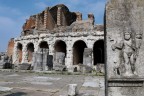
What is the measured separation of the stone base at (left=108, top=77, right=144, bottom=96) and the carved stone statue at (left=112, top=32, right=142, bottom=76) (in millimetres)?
141

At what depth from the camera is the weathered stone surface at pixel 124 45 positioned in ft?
15.1

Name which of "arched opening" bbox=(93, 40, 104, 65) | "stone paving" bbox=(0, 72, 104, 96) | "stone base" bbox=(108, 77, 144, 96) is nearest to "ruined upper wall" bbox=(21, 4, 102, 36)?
"arched opening" bbox=(93, 40, 104, 65)

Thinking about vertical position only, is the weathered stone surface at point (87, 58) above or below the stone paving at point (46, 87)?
above

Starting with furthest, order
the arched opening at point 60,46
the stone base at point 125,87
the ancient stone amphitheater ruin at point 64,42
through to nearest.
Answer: the arched opening at point 60,46
the ancient stone amphitheater ruin at point 64,42
the stone base at point 125,87

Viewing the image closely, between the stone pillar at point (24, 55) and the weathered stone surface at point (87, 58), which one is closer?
the weathered stone surface at point (87, 58)

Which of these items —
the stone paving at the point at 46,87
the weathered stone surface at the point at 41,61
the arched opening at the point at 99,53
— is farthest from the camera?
the arched opening at the point at 99,53

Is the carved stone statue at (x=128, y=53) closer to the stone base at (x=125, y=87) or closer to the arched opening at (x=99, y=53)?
the stone base at (x=125, y=87)

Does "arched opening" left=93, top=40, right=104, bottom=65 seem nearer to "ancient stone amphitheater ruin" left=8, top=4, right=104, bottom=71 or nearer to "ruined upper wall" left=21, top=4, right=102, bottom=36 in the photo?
"ancient stone amphitheater ruin" left=8, top=4, right=104, bottom=71

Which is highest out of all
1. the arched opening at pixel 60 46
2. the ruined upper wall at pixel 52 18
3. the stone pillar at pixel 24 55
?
the ruined upper wall at pixel 52 18

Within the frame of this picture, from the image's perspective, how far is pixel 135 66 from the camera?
183 inches

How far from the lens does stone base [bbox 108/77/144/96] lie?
4582 millimetres

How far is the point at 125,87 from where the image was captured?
4641 millimetres

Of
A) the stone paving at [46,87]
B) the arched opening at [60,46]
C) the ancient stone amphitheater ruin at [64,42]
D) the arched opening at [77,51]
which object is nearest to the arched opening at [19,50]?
the ancient stone amphitheater ruin at [64,42]

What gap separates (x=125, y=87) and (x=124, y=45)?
2.47 ft
